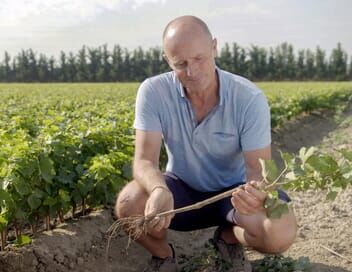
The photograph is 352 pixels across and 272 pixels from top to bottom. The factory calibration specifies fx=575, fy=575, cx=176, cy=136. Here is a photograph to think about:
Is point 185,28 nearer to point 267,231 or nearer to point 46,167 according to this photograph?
point 267,231

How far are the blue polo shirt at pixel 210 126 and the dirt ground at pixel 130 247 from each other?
0.63 meters

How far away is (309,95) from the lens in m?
18.7

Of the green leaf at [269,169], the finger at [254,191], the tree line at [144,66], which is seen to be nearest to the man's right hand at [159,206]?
the finger at [254,191]

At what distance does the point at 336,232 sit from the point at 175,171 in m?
1.53

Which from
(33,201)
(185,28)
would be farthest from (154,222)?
(33,201)

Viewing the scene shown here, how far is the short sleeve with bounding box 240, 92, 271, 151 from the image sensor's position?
3244 millimetres

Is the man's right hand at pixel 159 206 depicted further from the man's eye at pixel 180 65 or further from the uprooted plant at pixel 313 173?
the man's eye at pixel 180 65

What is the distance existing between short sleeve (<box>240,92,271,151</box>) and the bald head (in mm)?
458

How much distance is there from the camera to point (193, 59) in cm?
308

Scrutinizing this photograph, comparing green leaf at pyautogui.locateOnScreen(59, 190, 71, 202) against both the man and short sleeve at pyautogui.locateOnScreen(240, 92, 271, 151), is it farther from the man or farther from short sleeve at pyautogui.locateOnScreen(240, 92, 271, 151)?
short sleeve at pyautogui.locateOnScreen(240, 92, 271, 151)

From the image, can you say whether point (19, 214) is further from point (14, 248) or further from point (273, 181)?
point (273, 181)

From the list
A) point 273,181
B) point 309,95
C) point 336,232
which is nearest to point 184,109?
point 273,181

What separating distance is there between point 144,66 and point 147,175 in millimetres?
62198

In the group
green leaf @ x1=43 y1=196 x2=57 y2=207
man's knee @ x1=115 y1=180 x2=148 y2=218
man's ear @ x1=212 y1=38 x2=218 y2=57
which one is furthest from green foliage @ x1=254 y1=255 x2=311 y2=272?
green leaf @ x1=43 y1=196 x2=57 y2=207
